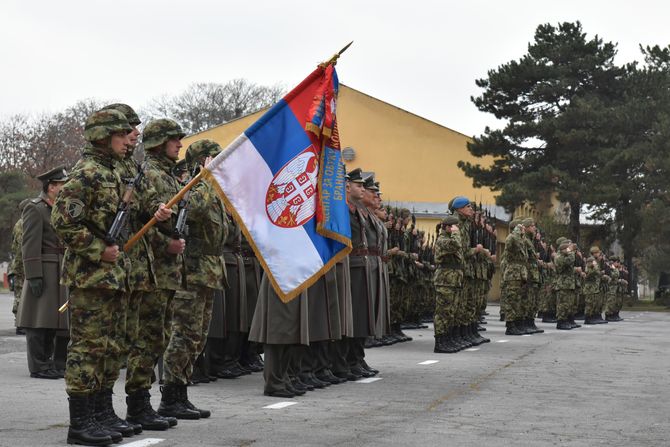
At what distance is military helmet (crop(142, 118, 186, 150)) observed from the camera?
9234 mm

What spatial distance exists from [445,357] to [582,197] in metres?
38.4

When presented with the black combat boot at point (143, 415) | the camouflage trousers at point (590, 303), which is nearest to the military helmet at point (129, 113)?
the black combat boot at point (143, 415)

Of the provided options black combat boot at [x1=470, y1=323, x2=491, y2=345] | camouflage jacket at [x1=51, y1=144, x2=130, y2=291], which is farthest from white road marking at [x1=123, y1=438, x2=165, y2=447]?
black combat boot at [x1=470, y1=323, x2=491, y2=345]

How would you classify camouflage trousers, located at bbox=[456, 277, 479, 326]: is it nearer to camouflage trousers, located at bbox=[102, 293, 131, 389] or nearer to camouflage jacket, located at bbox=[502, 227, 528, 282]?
camouflage jacket, located at bbox=[502, 227, 528, 282]

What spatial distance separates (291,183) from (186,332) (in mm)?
1420

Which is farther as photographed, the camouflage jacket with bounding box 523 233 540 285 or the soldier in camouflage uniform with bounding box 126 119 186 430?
the camouflage jacket with bounding box 523 233 540 285

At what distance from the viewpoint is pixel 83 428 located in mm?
7602

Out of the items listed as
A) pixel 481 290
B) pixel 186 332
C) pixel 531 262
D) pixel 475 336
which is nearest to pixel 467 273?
pixel 475 336

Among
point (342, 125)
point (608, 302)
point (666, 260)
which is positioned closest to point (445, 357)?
point (608, 302)

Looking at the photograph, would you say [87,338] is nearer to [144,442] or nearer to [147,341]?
[144,442]

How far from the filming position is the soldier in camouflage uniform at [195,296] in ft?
30.0

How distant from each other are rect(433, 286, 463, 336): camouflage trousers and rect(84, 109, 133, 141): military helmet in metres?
10.0

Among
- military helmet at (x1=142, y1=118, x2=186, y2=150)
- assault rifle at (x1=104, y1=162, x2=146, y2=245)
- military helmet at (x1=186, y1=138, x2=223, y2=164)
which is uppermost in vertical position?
military helmet at (x1=186, y1=138, x2=223, y2=164)

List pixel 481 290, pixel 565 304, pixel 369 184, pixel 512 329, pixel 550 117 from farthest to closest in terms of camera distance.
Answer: pixel 550 117, pixel 565 304, pixel 512 329, pixel 481 290, pixel 369 184
